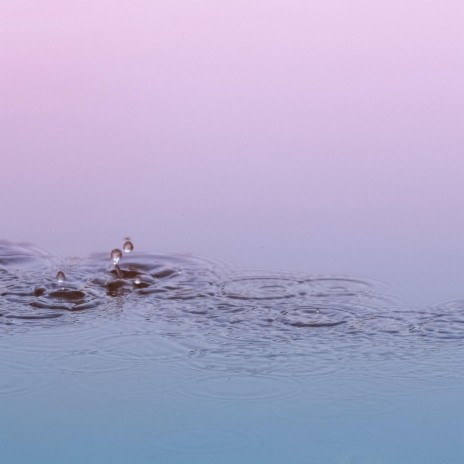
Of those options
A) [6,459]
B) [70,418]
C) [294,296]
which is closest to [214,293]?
[294,296]

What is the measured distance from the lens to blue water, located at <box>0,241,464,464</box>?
12.0 feet

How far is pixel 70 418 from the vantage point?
12.6 feet

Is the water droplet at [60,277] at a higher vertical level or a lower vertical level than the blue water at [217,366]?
higher

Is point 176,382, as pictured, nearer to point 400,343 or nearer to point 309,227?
point 400,343

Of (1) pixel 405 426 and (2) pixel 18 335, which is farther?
(2) pixel 18 335

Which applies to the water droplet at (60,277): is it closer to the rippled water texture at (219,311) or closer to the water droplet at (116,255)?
the rippled water texture at (219,311)

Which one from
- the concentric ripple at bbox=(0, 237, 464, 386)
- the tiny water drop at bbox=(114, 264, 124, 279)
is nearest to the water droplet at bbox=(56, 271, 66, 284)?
the concentric ripple at bbox=(0, 237, 464, 386)

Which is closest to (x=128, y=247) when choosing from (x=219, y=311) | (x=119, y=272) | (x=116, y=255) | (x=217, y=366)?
(x=116, y=255)

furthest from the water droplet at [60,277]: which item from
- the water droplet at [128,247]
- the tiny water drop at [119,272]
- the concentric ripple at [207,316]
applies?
the water droplet at [128,247]

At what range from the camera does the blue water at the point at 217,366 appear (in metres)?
3.64

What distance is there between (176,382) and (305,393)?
20.8 inches

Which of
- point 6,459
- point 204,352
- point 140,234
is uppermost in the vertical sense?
point 140,234

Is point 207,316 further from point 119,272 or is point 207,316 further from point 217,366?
point 119,272

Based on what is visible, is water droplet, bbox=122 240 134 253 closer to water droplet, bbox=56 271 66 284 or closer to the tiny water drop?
the tiny water drop
